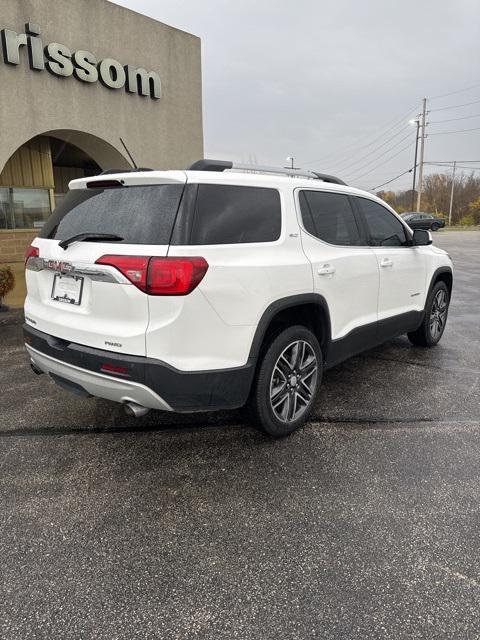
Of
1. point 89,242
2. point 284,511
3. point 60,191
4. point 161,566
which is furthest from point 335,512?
point 60,191

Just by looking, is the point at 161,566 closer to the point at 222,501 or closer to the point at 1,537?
the point at 222,501

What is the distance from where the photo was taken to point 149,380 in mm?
2539

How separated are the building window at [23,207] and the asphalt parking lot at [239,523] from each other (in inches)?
246

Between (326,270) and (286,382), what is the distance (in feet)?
2.91

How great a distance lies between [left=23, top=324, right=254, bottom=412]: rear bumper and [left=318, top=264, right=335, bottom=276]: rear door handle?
0.98m

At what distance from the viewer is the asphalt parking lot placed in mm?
1864

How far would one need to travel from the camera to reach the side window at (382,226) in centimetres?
418

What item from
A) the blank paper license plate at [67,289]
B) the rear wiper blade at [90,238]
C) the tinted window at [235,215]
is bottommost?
the blank paper license plate at [67,289]

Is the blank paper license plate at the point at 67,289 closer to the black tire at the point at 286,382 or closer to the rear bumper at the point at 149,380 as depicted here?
the rear bumper at the point at 149,380

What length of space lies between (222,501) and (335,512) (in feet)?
2.08

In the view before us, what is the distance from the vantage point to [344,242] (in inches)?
148

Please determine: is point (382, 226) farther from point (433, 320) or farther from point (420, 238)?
point (433, 320)

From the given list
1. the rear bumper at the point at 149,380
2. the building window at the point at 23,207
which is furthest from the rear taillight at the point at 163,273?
the building window at the point at 23,207

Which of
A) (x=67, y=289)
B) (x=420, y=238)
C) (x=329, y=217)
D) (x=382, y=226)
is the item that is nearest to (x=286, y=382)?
(x=329, y=217)
